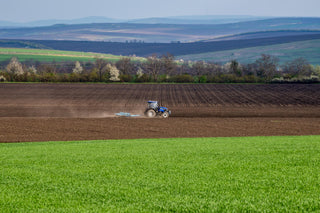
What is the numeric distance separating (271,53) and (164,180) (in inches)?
6889

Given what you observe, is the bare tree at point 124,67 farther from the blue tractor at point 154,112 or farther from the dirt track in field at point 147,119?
the blue tractor at point 154,112

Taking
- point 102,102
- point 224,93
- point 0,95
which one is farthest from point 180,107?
point 0,95

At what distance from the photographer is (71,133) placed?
2488cm

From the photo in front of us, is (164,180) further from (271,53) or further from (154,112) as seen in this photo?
(271,53)

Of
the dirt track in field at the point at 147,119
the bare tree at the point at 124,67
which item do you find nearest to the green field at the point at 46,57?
the bare tree at the point at 124,67

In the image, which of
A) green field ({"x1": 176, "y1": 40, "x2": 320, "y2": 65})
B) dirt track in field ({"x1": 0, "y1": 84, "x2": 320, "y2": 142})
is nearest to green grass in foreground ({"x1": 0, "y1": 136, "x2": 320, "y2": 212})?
dirt track in field ({"x1": 0, "y1": 84, "x2": 320, "y2": 142})

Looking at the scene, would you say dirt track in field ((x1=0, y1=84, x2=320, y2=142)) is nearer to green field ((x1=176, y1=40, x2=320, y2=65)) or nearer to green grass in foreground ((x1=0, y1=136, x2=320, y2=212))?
green grass in foreground ((x1=0, y1=136, x2=320, y2=212))

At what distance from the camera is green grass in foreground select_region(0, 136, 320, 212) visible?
28.9ft

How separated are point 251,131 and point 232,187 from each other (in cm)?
1680

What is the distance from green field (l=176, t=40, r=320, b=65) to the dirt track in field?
109870 mm

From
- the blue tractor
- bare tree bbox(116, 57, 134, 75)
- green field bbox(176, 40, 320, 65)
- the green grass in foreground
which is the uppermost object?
the green grass in foreground

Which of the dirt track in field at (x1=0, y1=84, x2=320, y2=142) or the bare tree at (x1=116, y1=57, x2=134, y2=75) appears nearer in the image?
the dirt track in field at (x1=0, y1=84, x2=320, y2=142)

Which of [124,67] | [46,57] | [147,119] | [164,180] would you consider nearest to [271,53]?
[46,57]

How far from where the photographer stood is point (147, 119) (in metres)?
30.6
